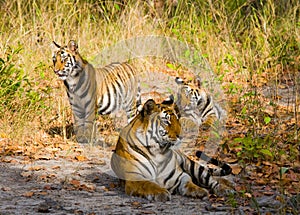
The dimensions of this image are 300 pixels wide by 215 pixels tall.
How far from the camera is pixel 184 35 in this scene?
352 inches

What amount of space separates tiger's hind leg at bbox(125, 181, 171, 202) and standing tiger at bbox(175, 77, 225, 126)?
2.48 metres

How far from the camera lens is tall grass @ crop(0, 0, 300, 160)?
25.7 ft

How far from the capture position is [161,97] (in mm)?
8031

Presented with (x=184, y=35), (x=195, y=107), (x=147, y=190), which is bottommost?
(x=147, y=190)

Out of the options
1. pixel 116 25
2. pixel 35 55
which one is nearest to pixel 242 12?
A: pixel 116 25

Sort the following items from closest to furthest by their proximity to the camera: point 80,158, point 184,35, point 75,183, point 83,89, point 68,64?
point 75,183
point 80,158
point 68,64
point 83,89
point 184,35

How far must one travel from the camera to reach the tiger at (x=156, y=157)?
481 cm

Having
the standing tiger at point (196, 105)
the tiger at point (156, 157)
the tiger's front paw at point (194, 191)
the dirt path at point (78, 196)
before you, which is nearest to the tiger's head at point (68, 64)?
the dirt path at point (78, 196)

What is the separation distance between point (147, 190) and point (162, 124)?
1.67 feet

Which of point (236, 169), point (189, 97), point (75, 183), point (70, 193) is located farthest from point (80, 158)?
point (189, 97)

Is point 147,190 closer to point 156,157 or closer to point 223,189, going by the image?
point 156,157

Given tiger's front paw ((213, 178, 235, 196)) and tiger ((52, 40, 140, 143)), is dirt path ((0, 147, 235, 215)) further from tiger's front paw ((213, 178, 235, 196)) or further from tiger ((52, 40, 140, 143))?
tiger ((52, 40, 140, 143))

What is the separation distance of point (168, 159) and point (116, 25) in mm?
4418

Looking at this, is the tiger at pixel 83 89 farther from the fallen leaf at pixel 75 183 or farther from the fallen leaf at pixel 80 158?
the fallen leaf at pixel 75 183
